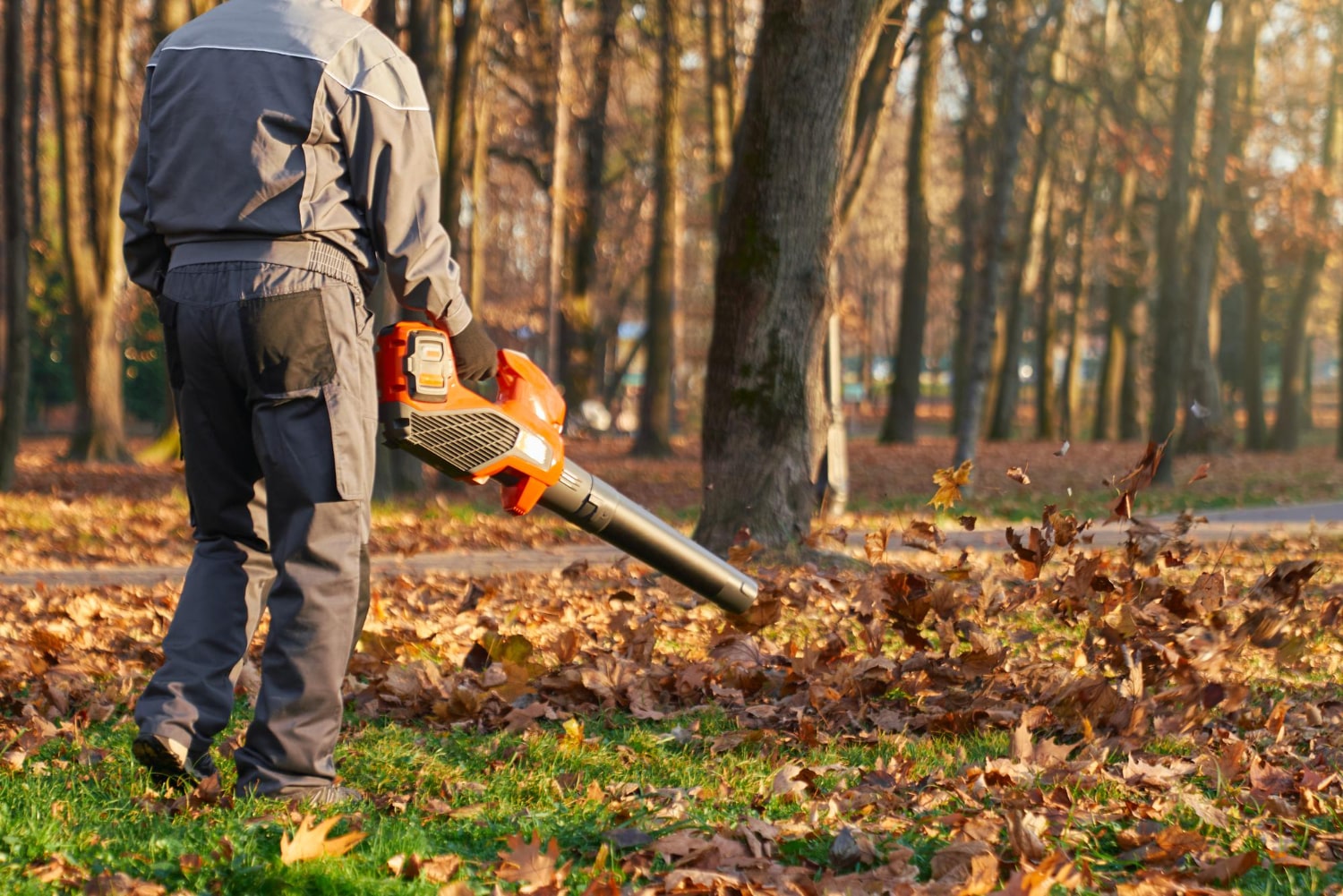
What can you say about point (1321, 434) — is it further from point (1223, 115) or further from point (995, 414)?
point (1223, 115)

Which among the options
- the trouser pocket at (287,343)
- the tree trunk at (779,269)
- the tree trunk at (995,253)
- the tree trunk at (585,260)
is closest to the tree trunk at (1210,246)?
the tree trunk at (995,253)

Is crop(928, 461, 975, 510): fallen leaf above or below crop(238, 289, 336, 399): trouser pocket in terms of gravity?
below

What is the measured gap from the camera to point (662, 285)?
2116 centimetres

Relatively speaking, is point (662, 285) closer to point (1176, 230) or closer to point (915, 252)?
point (915, 252)

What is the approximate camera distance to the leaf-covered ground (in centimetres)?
305

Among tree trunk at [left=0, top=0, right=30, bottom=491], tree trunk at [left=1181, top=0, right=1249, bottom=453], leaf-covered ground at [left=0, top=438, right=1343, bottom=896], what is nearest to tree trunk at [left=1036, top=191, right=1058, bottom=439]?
tree trunk at [left=1181, top=0, right=1249, bottom=453]

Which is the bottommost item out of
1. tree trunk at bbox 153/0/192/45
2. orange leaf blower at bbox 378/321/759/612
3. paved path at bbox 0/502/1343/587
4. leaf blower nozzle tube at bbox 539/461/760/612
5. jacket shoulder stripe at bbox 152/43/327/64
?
paved path at bbox 0/502/1343/587

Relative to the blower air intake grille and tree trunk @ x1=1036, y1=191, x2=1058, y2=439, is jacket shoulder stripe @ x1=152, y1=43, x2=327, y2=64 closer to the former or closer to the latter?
the blower air intake grille

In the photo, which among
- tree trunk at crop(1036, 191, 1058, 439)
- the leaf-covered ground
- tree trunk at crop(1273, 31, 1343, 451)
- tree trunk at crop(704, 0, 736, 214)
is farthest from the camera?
tree trunk at crop(1036, 191, 1058, 439)

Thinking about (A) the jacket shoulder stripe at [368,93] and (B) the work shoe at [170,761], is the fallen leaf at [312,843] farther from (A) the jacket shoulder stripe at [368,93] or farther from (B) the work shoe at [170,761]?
(A) the jacket shoulder stripe at [368,93]

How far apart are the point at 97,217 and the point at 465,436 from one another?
Answer: 1511 cm

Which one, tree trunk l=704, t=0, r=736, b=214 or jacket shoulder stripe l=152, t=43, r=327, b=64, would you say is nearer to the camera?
jacket shoulder stripe l=152, t=43, r=327, b=64

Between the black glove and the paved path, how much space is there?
3.32m

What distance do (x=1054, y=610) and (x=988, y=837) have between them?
5.11 ft
